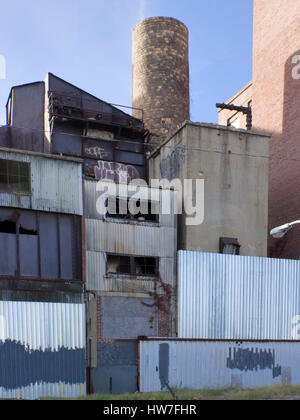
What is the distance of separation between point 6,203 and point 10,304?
12.4 feet

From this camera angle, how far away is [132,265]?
2303 cm

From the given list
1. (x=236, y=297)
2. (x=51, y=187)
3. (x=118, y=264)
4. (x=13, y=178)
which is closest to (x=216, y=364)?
(x=236, y=297)

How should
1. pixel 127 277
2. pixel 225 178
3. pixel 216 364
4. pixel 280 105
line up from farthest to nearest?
pixel 280 105, pixel 225 178, pixel 127 277, pixel 216 364

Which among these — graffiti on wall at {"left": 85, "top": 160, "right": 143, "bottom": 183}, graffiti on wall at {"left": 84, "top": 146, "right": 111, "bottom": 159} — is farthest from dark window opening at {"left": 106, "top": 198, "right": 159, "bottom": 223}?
graffiti on wall at {"left": 84, "top": 146, "right": 111, "bottom": 159}

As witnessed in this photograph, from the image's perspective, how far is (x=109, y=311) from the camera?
72.6 ft

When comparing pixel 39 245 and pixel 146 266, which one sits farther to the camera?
pixel 146 266

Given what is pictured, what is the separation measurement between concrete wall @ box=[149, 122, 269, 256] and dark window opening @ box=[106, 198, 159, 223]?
1.64m

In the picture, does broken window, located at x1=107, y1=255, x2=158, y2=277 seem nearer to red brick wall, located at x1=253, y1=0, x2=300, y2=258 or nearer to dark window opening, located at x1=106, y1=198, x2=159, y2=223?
dark window opening, located at x1=106, y1=198, x2=159, y2=223

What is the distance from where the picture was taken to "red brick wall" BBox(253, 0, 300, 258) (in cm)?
3055

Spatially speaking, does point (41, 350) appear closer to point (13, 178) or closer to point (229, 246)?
point (13, 178)

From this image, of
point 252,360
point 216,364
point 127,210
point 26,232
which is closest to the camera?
point 26,232

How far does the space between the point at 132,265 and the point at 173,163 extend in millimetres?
6583

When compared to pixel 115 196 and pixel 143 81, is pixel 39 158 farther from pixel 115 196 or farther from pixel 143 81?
pixel 143 81

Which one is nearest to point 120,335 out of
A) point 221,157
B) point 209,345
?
point 209,345
